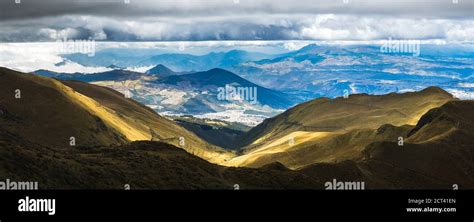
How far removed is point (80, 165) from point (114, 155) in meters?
32.9
